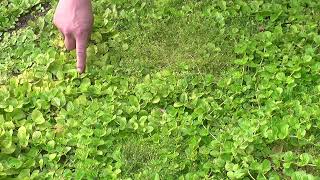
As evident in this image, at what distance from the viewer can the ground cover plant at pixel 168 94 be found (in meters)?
2.75

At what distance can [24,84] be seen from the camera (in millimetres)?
3162

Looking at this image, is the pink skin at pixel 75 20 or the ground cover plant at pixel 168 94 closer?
the ground cover plant at pixel 168 94

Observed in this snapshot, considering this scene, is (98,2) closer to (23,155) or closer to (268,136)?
(23,155)

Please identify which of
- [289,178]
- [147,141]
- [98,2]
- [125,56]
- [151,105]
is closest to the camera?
[289,178]

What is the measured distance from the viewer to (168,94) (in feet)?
10.1

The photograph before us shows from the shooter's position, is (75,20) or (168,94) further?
(168,94)

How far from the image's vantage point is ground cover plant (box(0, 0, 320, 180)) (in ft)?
9.01

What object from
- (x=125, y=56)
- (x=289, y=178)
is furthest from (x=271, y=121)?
(x=125, y=56)

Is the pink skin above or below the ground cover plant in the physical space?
above

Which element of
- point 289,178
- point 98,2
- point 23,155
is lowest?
point 289,178

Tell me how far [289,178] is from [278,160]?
0.10m

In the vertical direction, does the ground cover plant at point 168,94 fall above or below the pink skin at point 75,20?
below

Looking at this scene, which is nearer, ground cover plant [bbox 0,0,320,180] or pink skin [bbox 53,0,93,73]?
ground cover plant [bbox 0,0,320,180]

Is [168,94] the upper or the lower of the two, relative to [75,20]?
lower
